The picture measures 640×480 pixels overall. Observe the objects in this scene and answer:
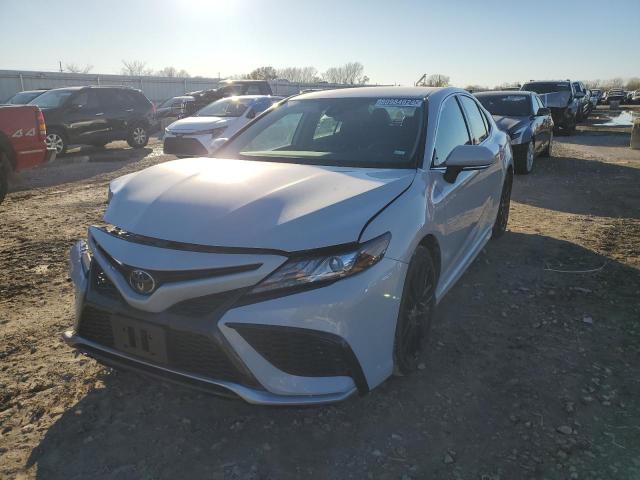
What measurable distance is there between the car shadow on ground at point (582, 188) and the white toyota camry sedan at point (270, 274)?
15.4ft

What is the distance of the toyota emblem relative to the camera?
2021 millimetres

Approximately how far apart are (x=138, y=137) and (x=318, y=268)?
13.0m

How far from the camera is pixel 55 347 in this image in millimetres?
2998

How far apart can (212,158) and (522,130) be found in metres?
7.09

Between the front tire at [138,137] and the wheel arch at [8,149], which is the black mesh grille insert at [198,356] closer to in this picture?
the wheel arch at [8,149]

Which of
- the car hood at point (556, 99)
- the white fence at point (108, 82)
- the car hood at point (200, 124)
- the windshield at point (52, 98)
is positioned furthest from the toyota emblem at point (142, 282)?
the white fence at point (108, 82)

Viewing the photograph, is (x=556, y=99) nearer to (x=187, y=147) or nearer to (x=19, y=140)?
(x=19, y=140)

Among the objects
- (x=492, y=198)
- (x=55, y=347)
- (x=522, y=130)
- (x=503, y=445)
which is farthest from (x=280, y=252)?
(x=522, y=130)

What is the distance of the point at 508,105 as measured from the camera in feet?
32.7

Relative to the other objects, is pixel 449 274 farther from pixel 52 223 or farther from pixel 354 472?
pixel 52 223

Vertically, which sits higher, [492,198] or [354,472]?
[492,198]

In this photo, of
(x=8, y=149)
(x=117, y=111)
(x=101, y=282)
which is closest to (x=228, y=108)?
(x=117, y=111)

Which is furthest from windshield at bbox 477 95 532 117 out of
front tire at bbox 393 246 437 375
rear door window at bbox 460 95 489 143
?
front tire at bbox 393 246 437 375

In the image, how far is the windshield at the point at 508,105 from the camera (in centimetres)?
971
